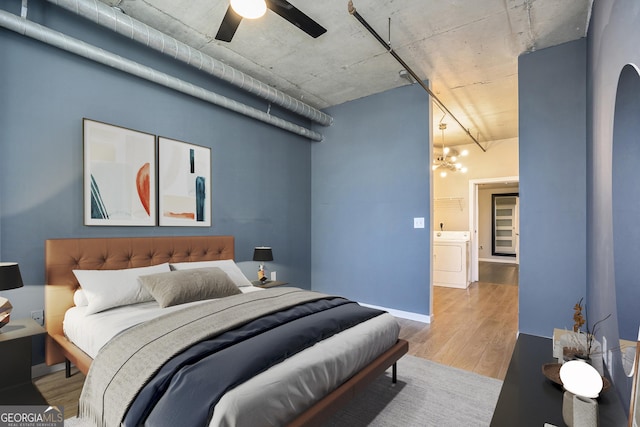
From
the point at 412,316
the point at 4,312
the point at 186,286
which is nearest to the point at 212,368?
the point at 186,286

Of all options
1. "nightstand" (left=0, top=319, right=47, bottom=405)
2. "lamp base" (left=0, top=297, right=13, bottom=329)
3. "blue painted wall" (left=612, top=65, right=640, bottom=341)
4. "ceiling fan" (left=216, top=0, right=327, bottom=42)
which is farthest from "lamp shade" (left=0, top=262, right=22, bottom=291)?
"blue painted wall" (left=612, top=65, right=640, bottom=341)

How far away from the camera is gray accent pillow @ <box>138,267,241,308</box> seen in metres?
2.50

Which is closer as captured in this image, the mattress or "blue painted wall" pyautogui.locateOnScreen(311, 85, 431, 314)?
the mattress

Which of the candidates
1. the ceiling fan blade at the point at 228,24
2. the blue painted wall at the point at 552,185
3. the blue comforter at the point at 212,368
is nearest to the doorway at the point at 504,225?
the blue painted wall at the point at 552,185

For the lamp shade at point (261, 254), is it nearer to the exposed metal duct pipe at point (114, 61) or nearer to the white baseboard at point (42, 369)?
the exposed metal duct pipe at point (114, 61)

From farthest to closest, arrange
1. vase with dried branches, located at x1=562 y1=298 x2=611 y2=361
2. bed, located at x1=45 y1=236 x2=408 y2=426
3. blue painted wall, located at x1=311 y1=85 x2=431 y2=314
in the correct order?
blue painted wall, located at x1=311 y1=85 x2=431 y2=314
vase with dried branches, located at x1=562 y1=298 x2=611 y2=361
bed, located at x1=45 y1=236 x2=408 y2=426

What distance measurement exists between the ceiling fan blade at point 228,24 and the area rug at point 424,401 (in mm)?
2803

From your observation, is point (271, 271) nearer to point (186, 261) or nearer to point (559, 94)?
point (186, 261)

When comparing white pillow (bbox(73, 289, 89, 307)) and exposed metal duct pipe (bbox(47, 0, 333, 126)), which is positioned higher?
exposed metal duct pipe (bbox(47, 0, 333, 126))

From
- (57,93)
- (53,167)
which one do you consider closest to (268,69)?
(57,93)

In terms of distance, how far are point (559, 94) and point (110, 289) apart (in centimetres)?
460

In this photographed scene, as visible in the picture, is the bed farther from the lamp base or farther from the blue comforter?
the lamp base

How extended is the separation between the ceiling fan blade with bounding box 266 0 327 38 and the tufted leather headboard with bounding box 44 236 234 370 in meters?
2.41

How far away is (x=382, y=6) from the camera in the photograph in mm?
2746
